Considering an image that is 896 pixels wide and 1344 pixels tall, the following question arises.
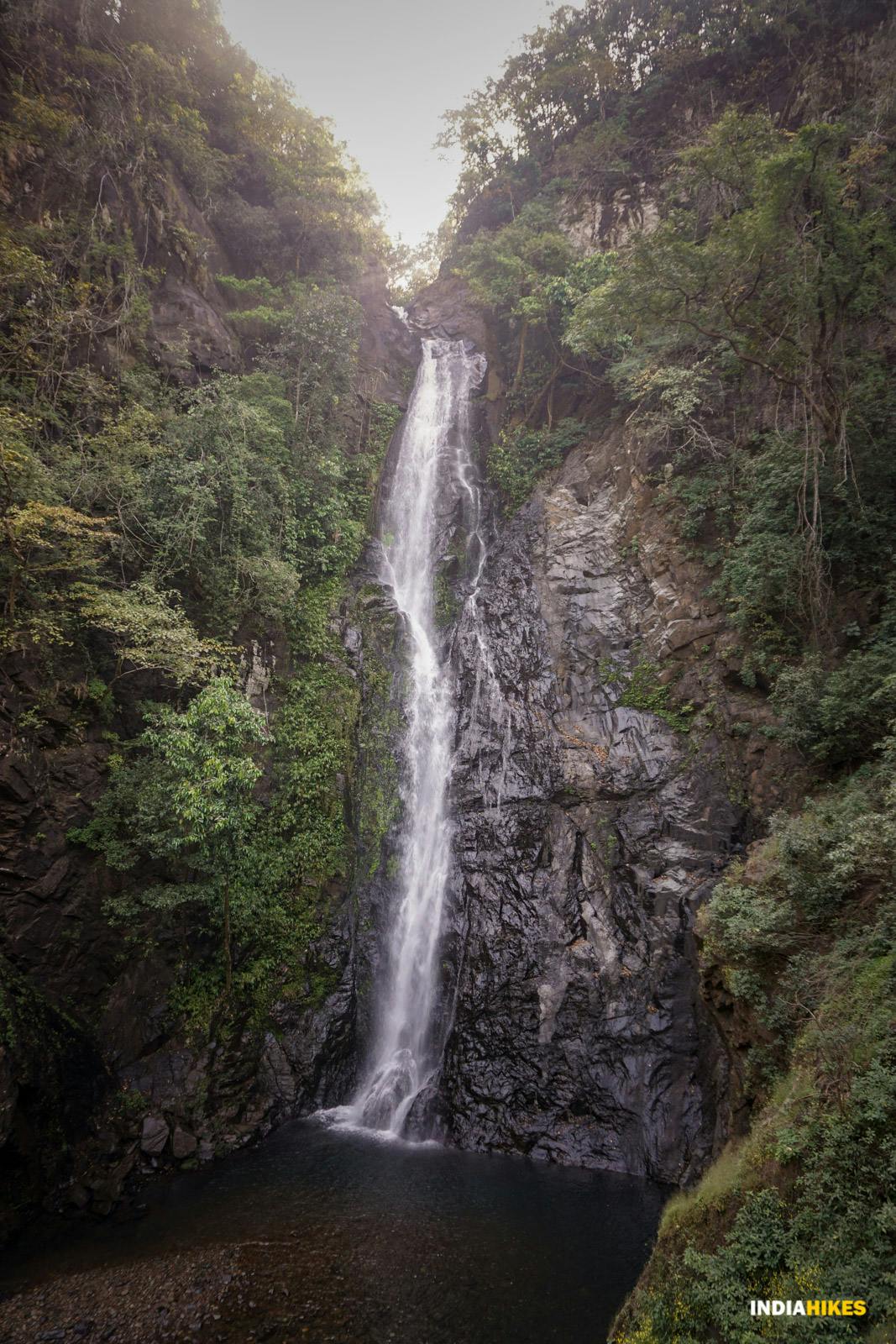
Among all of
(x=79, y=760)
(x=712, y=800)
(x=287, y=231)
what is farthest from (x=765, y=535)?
(x=287, y=231)

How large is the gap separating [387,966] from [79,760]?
7.45m

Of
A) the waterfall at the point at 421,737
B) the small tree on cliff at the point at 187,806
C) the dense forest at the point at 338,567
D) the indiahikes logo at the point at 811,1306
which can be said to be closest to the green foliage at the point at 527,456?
the dense forest at the point at 338,567

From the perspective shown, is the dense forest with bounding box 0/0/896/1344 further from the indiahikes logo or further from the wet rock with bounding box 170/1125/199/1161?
the wet rock with bounding box 170/1125/199/1161

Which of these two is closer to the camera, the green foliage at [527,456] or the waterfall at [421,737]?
the waterfall at [421,737]

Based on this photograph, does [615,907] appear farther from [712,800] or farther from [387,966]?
[387,966]

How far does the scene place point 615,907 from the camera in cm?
1160

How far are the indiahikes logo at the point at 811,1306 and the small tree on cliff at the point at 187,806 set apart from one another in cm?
838

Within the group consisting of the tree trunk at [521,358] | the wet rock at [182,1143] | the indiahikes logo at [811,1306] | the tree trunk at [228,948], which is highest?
the tree trunk at [521,358]

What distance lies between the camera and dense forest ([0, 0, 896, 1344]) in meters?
5.91

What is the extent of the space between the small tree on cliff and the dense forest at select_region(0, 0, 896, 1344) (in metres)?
0.07

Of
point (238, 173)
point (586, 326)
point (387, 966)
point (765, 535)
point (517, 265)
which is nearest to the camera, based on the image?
point (765, 535)

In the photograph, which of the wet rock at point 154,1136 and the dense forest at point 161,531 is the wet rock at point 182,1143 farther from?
the dense forest at point 161,531

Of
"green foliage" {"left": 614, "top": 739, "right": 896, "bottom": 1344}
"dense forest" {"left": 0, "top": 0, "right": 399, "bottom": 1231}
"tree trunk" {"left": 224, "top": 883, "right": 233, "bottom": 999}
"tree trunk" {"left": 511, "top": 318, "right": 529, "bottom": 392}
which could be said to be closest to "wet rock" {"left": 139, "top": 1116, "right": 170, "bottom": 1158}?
"dense forest" {"left": 0, "top": 0, "right": 399, "bottom": 1231}

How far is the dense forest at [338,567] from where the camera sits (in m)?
5.91
